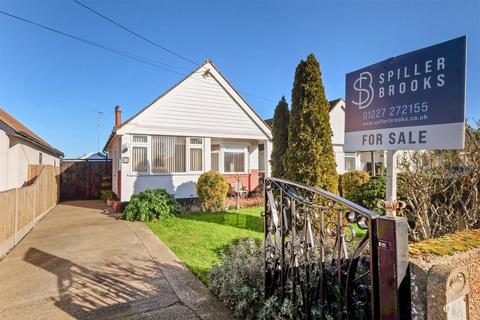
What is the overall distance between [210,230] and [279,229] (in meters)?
4.52

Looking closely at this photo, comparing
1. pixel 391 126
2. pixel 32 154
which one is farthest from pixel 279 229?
pixel 32 154

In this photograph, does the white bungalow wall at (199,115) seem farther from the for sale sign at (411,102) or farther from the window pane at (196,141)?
the for sale sign at (411,102)

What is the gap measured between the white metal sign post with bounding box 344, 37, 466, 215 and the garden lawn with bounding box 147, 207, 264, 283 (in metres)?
Result: 3.13

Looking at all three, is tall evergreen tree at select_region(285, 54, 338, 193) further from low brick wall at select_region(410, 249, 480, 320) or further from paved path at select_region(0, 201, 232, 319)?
low brick wall at select_region(410, 249, 480, 320)

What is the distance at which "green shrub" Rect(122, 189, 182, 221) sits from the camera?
8.30m

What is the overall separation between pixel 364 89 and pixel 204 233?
518 centimetres

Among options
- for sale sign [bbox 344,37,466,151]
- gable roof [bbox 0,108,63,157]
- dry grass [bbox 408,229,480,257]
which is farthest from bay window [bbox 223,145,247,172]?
dry grass [bbox 408,229,480,257]

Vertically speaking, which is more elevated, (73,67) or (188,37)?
(188,37)

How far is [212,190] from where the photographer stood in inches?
375

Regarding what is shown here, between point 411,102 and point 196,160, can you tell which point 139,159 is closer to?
point 196,160

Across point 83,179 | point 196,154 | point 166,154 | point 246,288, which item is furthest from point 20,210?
point 83,179

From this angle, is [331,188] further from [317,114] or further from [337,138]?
[337,138]

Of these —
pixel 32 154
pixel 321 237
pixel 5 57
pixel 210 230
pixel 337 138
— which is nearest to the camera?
pixel 321 237

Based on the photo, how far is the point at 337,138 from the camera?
16.7 meters
